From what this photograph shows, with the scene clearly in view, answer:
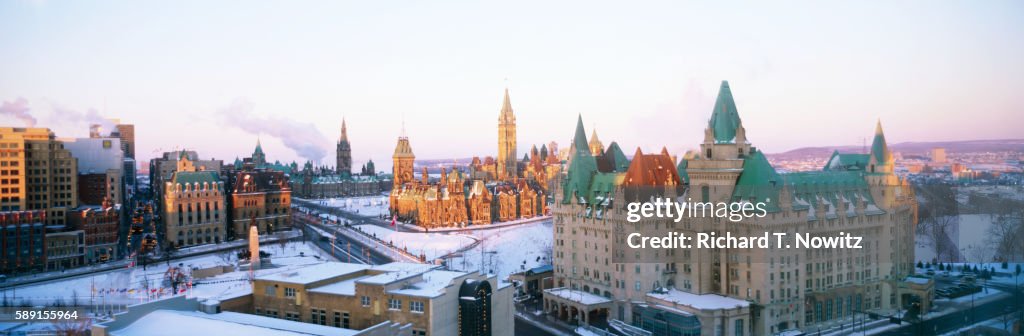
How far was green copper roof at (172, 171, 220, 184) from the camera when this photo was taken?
119494mm

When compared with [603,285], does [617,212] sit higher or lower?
higher

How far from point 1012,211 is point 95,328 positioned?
8093 cm

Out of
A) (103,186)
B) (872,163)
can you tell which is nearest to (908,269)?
(872,163)

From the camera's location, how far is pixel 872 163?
3270 inches

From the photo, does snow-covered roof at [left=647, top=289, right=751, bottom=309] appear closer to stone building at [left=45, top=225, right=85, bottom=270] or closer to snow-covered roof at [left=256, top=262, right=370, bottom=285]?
snow-covered roof at [left=256, top=262, right=370, bottom=285]

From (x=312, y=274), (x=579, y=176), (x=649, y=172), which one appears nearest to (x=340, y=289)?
(x=312, y=274)

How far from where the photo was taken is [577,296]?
78.4 metres

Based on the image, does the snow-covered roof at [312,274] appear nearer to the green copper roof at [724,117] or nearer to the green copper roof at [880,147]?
the green copper roof at [724,117]

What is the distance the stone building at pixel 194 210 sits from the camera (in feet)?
379

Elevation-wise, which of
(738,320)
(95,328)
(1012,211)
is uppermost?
(1012,211)

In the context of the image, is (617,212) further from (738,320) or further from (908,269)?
(908,269)

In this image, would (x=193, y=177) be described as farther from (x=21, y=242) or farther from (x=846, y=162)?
(x=846, y=162)

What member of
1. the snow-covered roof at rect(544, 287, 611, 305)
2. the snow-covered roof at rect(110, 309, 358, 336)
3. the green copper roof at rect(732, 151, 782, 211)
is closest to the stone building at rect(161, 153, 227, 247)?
the snow-covered roof at rect(544, 287, 611, 305)

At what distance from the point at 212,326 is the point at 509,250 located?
70034 millimetres
